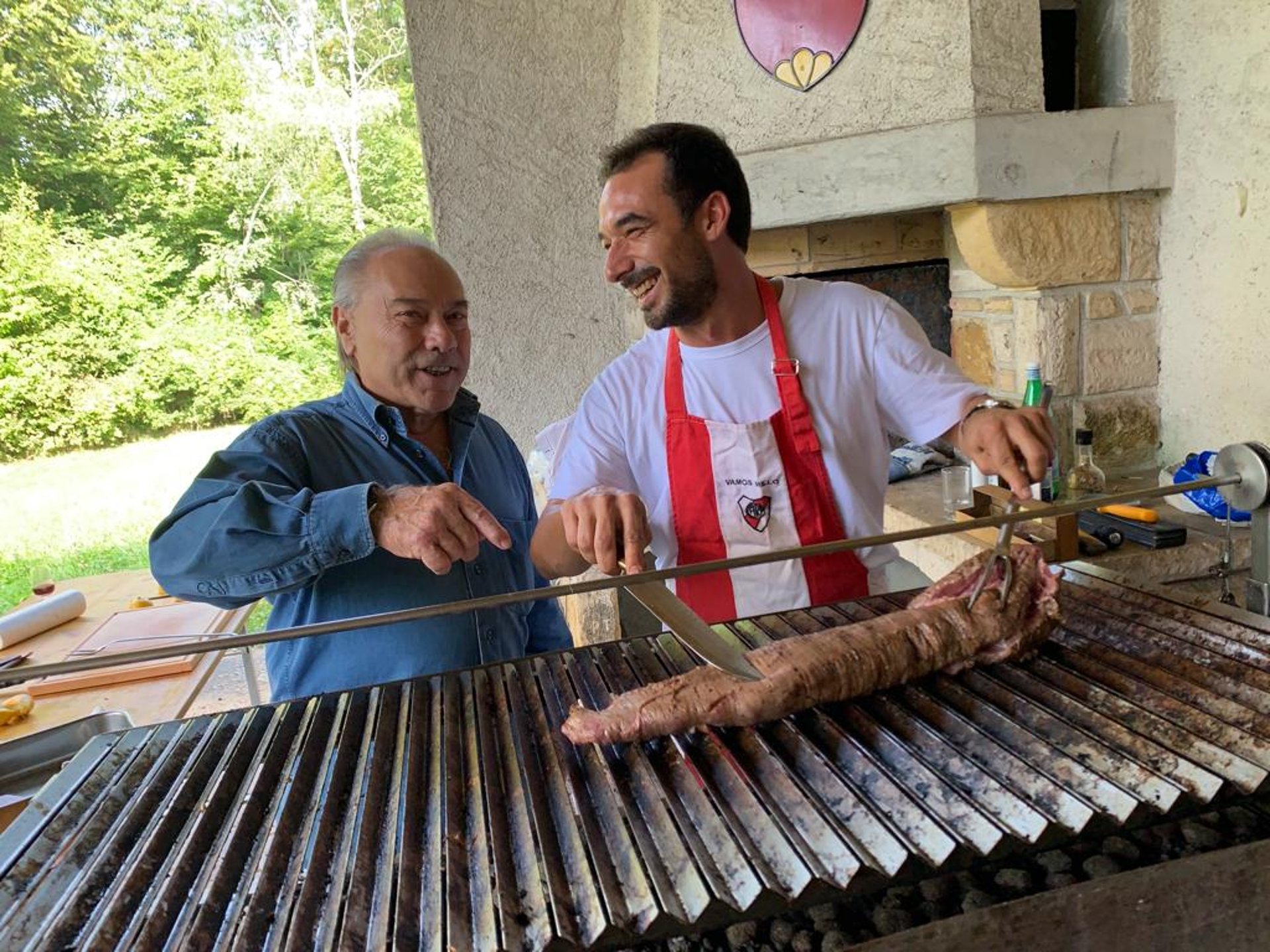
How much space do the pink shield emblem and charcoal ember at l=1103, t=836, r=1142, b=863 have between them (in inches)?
123

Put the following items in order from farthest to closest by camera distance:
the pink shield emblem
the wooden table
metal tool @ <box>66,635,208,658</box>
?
the pink shield emblem → metal tool @ <box>66,635,208,658</box> → the wooden table

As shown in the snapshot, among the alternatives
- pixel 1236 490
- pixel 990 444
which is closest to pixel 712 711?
pixel 990 444

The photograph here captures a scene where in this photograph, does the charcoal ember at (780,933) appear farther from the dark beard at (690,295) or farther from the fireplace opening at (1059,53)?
the fireplace opening at (1059,53)

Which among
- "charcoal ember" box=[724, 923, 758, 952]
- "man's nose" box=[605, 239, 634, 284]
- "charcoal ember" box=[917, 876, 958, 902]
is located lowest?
"charcoal ember" box=[724, 923, 758, 952]

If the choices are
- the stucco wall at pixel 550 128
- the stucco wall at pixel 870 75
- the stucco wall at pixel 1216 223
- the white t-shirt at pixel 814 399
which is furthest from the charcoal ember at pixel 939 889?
the stucco wall at pixel 550 128

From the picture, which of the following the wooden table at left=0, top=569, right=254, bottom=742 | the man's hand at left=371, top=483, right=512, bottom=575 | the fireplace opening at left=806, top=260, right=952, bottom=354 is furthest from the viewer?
the fireplace opening at left=806, top=260, right=952, bottom=354

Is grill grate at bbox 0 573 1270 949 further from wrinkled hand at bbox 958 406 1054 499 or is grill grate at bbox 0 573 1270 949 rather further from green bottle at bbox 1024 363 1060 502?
green bottle at bbox 1024 363 1060 502

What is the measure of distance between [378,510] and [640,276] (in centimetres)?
102

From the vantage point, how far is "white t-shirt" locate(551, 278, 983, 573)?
223 centimetres

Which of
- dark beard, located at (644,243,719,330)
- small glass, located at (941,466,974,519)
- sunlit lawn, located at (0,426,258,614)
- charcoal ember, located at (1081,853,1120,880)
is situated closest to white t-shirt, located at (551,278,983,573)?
dark beard, located at (644,243,719,330)

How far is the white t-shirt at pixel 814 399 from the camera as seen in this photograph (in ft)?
7.33

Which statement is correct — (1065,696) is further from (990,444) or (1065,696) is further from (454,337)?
(454,337)

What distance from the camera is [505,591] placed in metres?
2.20

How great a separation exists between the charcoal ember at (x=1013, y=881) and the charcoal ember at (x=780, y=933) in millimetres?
331
